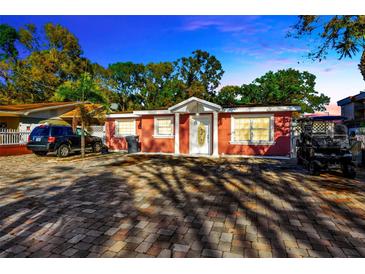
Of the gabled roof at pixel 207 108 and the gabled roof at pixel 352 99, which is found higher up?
the gabled roof at pixel 352 99

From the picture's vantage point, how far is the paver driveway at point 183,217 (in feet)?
10.3

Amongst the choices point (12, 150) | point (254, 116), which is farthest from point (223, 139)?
point (12, 150)

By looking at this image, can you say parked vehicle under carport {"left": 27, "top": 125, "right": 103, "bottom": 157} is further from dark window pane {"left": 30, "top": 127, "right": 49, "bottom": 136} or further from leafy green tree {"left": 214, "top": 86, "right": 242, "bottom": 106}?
leafy green tree {"left": 214, "top": 86, "right": 242, "bottom": 106}

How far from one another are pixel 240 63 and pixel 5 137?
16396 millimetres

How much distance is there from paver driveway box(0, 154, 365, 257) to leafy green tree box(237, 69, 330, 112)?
31341 mm

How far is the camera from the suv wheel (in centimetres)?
1312

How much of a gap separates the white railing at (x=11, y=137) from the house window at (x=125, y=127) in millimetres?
6194

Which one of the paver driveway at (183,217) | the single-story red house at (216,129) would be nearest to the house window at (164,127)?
the single-story red house at (216,129)

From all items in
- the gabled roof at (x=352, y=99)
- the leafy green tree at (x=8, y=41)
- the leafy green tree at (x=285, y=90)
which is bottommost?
the gabled roof at (x=352, y=99)

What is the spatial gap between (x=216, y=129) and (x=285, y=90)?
28.5 m

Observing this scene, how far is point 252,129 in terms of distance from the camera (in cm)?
1312

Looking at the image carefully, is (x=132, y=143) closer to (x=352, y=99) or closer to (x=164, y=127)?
(x=164, y=127)

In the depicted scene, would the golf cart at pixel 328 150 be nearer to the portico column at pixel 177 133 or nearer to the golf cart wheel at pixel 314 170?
the golf cart wheel at pixel 314 170
